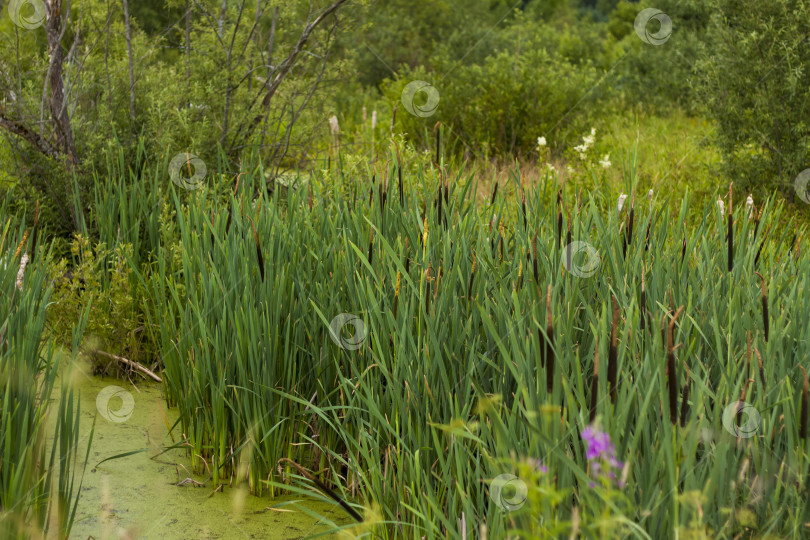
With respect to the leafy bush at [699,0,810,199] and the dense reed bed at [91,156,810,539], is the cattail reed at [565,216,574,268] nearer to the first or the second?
the dense reed bed at [91,156,810,539]

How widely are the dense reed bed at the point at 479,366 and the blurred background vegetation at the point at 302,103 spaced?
121 cm

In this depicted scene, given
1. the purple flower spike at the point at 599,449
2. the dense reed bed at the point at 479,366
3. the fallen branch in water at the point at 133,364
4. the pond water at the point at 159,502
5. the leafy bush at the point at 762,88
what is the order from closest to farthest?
the purple flower spike at the point at 599,449 → the dense reed bed at the point at 479,366 → the pond water at the point at 159,502 → the fallen branch in water at the point at 133,364 → the leafy bush at the point at 762,88

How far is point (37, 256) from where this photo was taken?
9.18ft

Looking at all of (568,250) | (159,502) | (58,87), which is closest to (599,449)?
(568,250)

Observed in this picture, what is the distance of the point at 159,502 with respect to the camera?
2469 mm

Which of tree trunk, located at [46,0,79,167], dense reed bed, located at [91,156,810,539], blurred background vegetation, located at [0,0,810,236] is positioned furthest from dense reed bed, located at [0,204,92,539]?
tree trunk, located at [46,0,79,167]

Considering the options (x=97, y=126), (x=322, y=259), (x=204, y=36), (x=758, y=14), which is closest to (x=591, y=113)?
(x=758, y=14)

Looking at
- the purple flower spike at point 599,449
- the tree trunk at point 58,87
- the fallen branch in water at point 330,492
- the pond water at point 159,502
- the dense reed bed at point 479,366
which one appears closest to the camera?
the purple flower spike at point 599,449

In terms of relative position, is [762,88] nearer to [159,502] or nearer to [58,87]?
[58,87]

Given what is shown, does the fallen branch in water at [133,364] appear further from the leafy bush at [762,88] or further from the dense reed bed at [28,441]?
the leafy bush at [762,88]

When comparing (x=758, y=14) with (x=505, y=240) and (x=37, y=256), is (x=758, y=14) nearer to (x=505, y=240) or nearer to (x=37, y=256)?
(x=505, y=240)

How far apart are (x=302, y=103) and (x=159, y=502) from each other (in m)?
3.17

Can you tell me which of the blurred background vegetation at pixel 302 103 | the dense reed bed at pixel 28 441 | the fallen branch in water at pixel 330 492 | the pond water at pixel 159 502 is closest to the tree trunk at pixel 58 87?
Answer: the blurred background vegetation at pixel 302 103

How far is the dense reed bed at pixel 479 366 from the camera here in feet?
5.36
